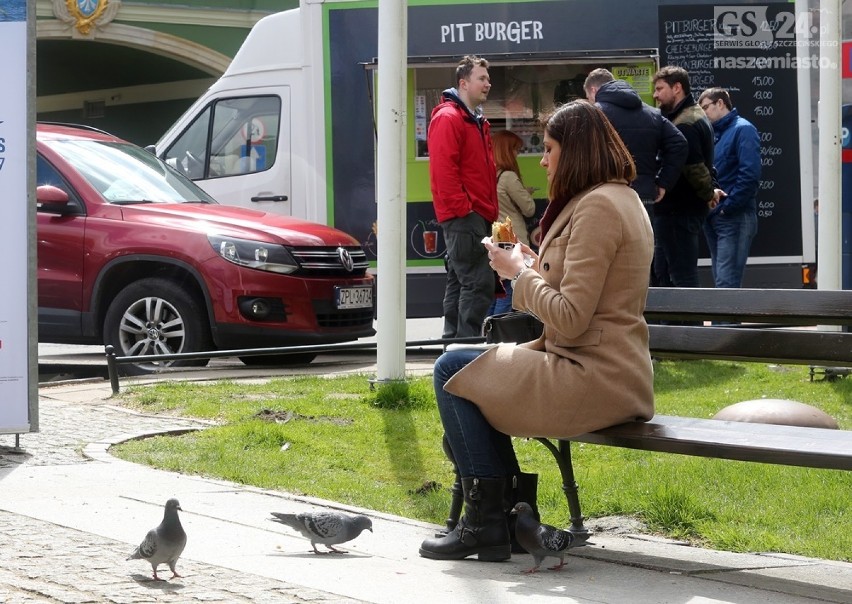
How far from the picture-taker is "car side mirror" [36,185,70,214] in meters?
10.6

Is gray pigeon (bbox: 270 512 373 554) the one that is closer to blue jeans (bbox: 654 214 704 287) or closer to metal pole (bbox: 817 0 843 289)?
metal pole (bbox: 817 0 843 289)

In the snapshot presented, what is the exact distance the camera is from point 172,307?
10625mm

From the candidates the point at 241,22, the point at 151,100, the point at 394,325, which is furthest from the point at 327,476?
the point at 151,100

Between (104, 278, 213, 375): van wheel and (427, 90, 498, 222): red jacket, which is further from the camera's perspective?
(104, 278, 213, 375): van wheel

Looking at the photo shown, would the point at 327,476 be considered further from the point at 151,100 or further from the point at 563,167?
the point at 151,100

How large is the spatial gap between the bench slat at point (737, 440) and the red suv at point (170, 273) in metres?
5.86

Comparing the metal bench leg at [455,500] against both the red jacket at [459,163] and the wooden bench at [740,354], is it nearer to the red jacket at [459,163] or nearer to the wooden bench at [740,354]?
the wooden bench at [740,354]

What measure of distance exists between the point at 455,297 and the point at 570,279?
610 cm

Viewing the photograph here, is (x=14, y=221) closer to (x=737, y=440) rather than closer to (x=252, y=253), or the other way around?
(x=252, y=253)

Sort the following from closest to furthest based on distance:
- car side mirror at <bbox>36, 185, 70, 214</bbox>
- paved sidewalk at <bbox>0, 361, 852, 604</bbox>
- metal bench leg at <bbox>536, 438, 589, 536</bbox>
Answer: paved sidewalk at <bbox>0, 361, 852, 604</bbox>
metal bench leg at <bbox>536, 438, 589, 536</bbox>
car side mirror at <bbox>36, 185, 70, 214</bbox>

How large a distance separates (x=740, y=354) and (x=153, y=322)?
5958mm

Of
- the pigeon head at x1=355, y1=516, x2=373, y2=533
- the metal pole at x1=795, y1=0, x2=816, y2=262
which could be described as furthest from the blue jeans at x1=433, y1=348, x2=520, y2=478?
the metal pole at x1=795, y1=0, x2=816, y2=262

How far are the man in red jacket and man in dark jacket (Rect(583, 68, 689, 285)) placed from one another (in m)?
0.86

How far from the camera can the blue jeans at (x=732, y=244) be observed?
10891 millimetres
